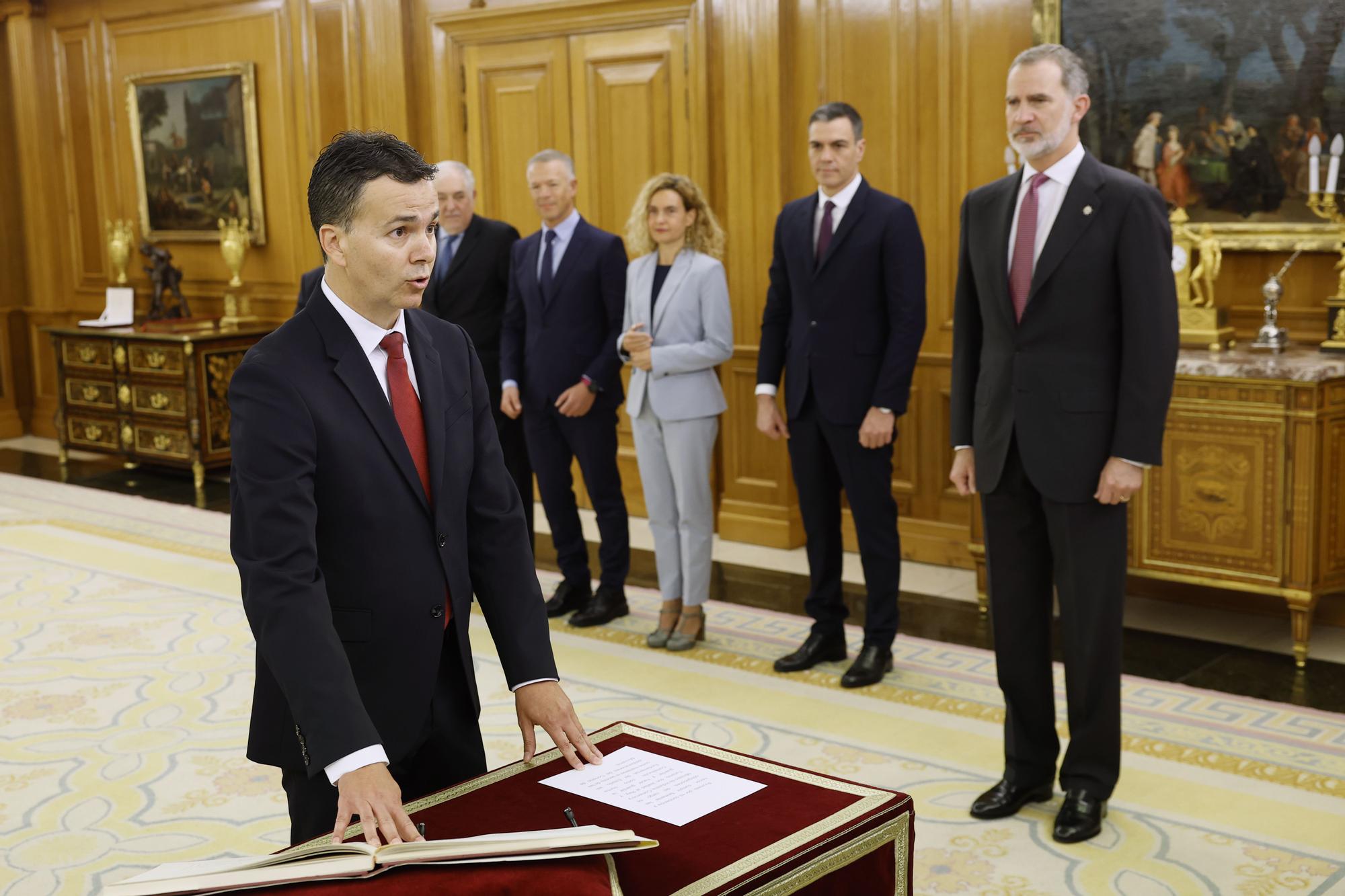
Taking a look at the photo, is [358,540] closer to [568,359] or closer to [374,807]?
[374,807]

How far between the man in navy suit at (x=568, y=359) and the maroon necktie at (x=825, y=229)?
0.91 meters

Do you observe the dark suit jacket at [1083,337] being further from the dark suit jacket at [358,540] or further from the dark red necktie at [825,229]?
the dark suit jacket at [358,540]

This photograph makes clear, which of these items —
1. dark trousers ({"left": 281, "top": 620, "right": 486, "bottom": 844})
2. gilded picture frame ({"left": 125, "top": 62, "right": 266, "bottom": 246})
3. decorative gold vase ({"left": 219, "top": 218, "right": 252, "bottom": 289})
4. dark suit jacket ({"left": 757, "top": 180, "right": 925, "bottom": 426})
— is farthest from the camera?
gilded picture frame ({"left": 125, "top": 62, "right": 266, "bottom": 246})

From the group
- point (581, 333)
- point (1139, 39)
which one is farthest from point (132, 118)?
point (1139, 39)

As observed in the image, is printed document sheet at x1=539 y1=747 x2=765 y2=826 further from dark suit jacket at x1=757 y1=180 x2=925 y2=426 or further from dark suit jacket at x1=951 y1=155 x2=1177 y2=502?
dark suit jacket at x1=757 y1=180 x2=925 y2=426

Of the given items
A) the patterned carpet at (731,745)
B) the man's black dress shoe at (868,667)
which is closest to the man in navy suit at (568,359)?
the patterned carpet at (731,745)

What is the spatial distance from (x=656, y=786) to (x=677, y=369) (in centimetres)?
307

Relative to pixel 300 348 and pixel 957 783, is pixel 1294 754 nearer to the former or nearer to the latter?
pixel 957 783

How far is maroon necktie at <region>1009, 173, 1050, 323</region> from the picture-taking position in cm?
362

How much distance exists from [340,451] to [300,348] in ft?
0.55

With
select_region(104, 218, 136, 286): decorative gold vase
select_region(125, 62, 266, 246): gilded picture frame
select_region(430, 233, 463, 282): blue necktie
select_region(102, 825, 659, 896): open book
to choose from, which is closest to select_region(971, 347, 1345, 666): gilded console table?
select_region(430, 233, 463, 282): blue necktie

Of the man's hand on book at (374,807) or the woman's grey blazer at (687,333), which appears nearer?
the man's hand on book at (374,807)

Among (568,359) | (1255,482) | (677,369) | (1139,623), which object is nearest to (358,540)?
(677,369)

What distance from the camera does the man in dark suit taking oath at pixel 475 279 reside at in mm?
5684
